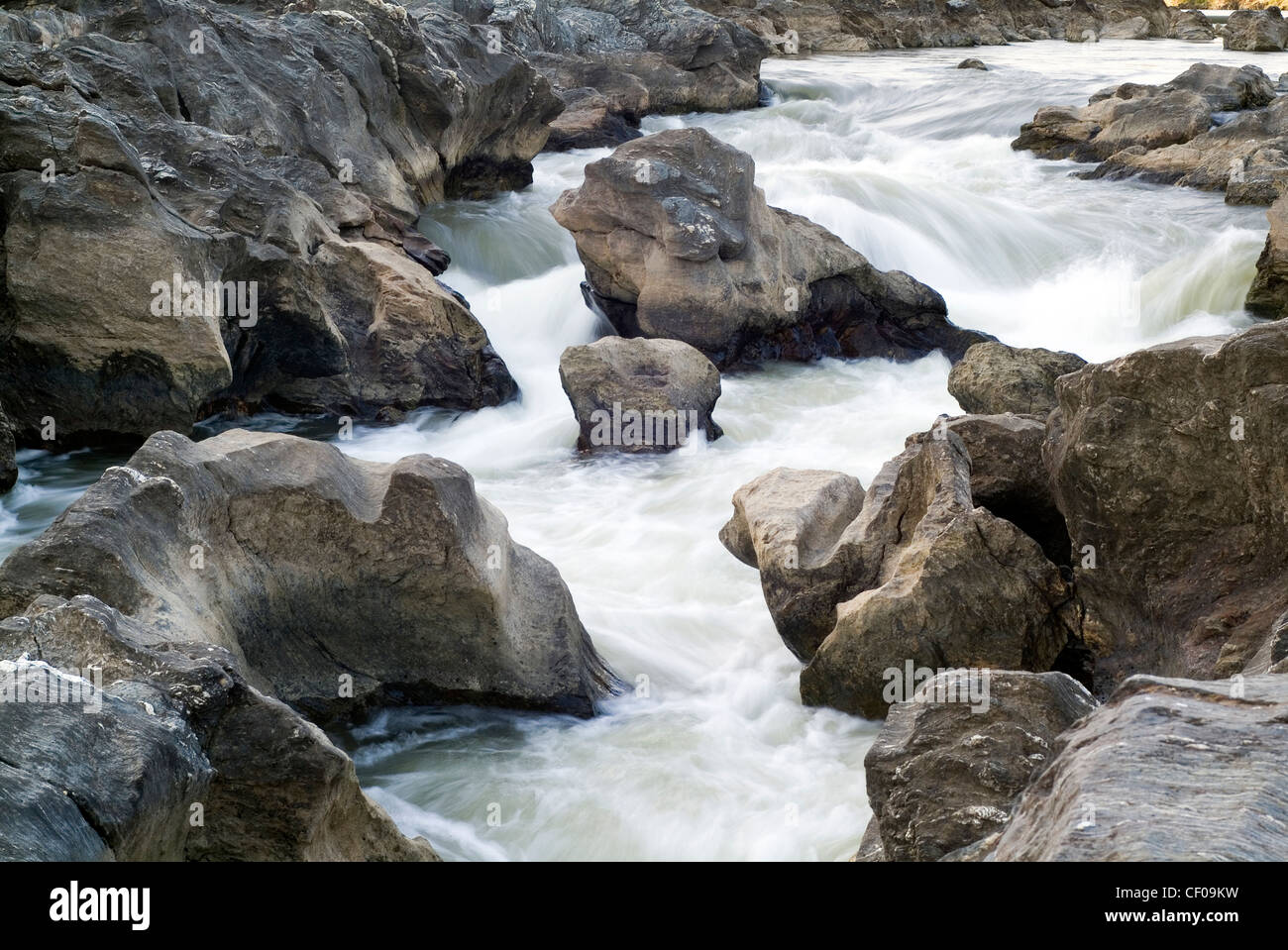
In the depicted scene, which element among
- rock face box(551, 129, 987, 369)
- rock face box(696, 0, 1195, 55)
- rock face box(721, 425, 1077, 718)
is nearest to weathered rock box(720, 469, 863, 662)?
rock face box(721, 425, 1077, 718)

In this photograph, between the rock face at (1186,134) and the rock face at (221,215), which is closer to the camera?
the rock face at (221,215)

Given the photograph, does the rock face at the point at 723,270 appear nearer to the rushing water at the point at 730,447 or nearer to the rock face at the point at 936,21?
the rushing water at the point at 730,447

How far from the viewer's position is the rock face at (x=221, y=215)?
9680mm

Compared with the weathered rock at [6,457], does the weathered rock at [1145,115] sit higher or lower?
higher

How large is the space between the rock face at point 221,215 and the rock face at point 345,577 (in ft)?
12.2

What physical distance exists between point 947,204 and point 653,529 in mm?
10088

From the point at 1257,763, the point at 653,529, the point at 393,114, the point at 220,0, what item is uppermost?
the point at 220,0

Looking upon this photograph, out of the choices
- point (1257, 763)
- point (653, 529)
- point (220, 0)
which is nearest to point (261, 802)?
point (1257, 763)

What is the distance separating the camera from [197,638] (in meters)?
5.39

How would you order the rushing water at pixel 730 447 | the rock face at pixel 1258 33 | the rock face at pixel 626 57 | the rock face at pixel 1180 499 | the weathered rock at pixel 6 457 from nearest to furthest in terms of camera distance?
the rock face at pixel 1180 499, the rushing water at pixel 730 447, the weathered rock at pixel 6 457, the rock face at pixel 626 57, the rock face at pixel 1258 33

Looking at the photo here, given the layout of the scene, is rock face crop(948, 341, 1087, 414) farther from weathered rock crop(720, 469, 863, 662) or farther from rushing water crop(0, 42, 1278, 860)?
weathered rock crop(720, 469, 863, 662)

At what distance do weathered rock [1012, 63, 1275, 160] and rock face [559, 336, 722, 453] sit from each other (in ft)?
40.6

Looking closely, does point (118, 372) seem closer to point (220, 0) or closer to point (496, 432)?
point (496, 432)

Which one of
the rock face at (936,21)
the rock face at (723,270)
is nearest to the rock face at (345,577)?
the rock face at (723,270)
